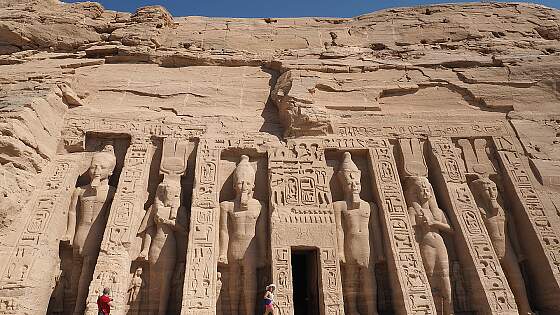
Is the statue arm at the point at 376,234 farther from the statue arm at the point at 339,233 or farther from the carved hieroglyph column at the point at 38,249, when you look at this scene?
the carved hieroglyph column at the point at 38,249

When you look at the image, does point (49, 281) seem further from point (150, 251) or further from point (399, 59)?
point (399, 59)

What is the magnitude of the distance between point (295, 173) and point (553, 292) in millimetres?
4381

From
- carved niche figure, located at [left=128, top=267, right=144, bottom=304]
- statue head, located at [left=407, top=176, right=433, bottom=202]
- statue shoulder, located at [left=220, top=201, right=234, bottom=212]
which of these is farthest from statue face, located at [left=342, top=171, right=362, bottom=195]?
carved niche figure, located at [left=128, top=267, right=144, bottom=304]

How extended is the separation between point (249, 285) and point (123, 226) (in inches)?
86.7

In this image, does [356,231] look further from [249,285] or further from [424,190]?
[249,285]

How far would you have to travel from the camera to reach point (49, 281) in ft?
22.4

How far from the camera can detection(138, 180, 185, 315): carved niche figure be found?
22.8ft

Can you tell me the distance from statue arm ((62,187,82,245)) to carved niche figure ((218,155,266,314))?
2.40 metres

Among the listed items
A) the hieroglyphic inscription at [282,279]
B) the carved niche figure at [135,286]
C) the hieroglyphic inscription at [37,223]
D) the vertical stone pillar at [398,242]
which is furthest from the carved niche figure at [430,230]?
the hieroglyphic inscription at [37,223]

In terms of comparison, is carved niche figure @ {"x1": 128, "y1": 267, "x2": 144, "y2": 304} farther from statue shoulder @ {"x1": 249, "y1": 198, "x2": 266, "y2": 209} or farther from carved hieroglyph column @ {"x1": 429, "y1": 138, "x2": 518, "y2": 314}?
carved hieroglyph column @ {"x1": 429, "y1": 138, "x2": 518, "y2": 314}

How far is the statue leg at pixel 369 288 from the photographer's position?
6.88 m

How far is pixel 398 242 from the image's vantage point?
7.23 metres

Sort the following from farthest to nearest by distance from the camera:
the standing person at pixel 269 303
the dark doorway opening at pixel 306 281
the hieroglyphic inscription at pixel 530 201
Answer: the dark doorway opening at pixel 306 281 < the hieroglyphic inscription at pixel 530 201 < the standing person at pixel 269 303

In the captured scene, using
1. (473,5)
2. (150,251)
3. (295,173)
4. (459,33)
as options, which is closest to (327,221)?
(295,173)
